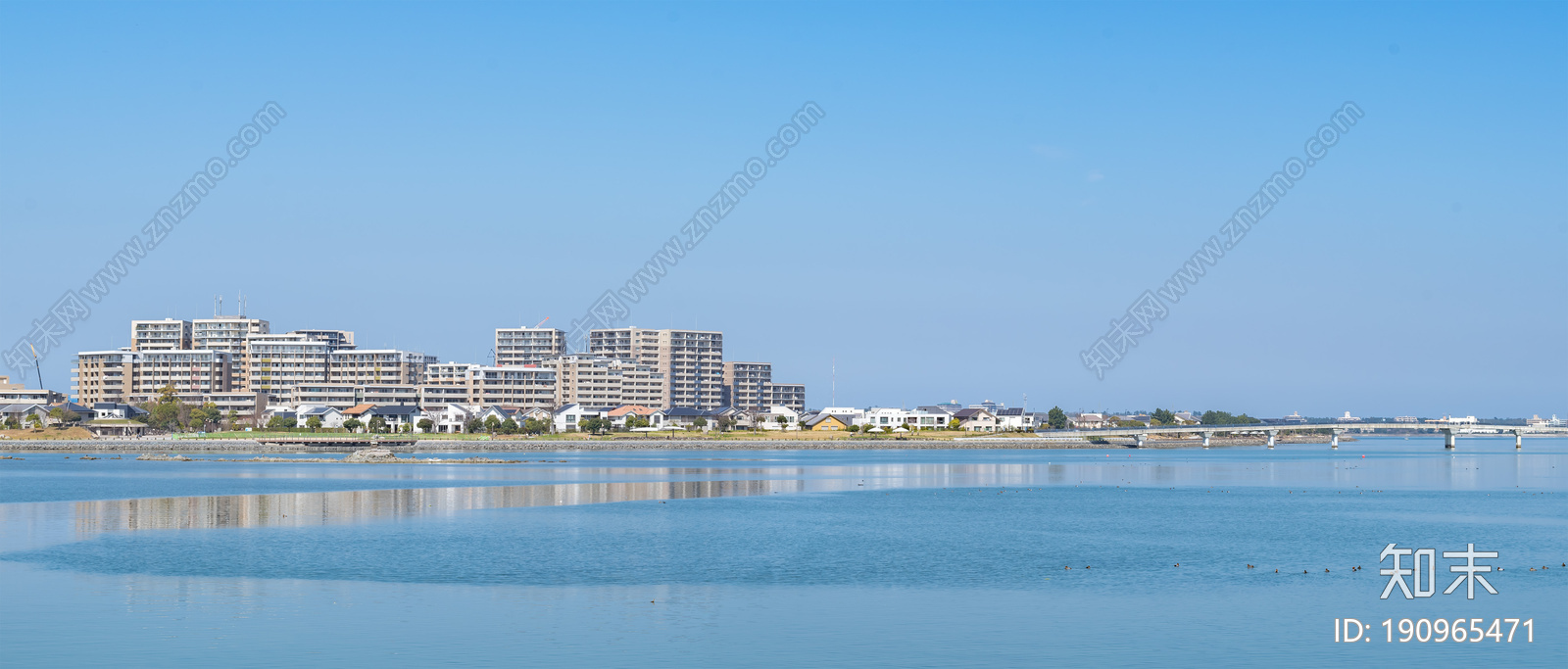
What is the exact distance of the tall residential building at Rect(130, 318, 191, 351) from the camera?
7776 inches

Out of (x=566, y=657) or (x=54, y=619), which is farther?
(x=54, y=619)

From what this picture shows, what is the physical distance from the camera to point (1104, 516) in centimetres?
4266

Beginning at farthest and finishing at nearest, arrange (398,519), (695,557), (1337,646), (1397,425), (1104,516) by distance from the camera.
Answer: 1. (1397,425)
2. (1104,516)
3. (398,519)
4. (695,557)
5. (1337,646)

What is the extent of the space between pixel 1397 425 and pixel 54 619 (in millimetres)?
153117

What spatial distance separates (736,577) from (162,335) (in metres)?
196

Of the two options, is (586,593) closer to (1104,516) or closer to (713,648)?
(713,648)

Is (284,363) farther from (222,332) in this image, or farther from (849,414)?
(849,414)

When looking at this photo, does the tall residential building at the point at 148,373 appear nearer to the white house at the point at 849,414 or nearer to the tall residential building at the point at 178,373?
the tall residential building at the point at 178,373

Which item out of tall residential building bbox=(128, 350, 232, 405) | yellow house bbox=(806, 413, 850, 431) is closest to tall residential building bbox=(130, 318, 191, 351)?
tall residential building bbox=(128, 350, 232, 405)

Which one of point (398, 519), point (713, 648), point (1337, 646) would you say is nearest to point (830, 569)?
point (713, 648)

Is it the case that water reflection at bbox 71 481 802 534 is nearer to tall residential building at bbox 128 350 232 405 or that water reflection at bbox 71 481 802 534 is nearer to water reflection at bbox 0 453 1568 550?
water reflection at bbox 0 453 1568 550

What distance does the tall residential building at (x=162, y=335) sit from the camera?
648ft

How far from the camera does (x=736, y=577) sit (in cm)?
2538

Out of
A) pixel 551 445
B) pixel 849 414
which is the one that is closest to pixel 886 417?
pixel 849 414
